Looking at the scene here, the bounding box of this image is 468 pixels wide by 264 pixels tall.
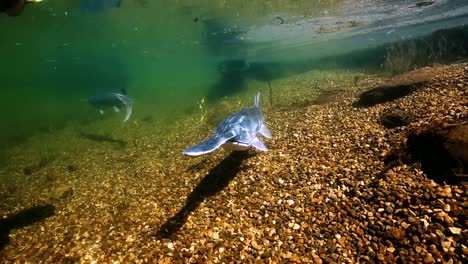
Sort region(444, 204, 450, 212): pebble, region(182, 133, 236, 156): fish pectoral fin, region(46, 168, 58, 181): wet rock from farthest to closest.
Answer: region(46, 168, 58, 181): wet rock → region(182, 133, 236, 156): fish pectoral fin → region(444, 204, 450, 212): pebble

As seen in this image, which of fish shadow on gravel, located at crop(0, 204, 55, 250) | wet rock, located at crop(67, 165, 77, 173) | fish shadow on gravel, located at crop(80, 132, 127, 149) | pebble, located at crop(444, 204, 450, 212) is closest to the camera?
pebble, located at crop(444, 204, 450, 212)

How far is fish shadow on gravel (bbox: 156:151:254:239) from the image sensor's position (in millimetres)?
4840

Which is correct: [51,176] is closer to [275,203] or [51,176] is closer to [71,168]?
[71,168]

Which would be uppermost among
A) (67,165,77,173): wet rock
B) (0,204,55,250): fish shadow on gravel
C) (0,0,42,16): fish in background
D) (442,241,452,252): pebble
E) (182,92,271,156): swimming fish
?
(0,0,42,16): fish in background

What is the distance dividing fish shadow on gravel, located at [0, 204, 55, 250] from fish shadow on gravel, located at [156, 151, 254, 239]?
365 centimetres

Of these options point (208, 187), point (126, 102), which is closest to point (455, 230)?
point (208, 187)

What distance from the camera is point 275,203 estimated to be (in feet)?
16.0

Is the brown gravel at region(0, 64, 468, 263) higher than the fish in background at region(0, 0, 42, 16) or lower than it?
lower

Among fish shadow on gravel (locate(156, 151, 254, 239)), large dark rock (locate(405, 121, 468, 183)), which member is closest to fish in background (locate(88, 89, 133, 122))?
fish shadow on gravel (locate(156, 151, 254, 239))

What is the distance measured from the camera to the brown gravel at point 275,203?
362 centimetres

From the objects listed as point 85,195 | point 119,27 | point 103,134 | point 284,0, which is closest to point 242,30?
point 284,0

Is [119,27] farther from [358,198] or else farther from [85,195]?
[358,198]

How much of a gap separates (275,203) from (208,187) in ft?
5.70

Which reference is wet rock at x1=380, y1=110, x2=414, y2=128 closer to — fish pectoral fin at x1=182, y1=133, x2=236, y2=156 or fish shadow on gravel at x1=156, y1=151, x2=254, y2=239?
fish shadow on gravel at x1=156, y1=151, x2=254, y2=239
